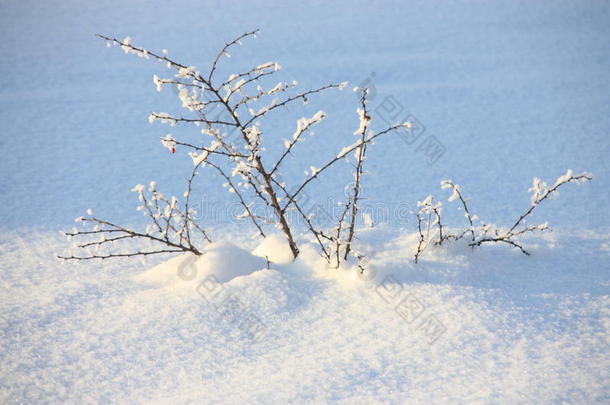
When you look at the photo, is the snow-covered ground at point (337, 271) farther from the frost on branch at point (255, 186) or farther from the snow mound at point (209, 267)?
the frost on branch at point (255, 186)

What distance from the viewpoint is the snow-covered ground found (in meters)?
1.72

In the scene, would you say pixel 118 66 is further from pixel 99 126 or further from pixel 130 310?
pixel 130 310

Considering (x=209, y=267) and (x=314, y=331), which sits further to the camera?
(x=209, y=267)

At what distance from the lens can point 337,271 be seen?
Answer: 225cm

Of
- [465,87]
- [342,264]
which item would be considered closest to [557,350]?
[342,264]

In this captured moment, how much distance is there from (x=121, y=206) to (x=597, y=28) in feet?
22.4

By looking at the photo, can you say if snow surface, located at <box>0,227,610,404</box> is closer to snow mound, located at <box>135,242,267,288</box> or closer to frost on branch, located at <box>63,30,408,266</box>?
snow mound, located at <box>135,242,267,288</box>

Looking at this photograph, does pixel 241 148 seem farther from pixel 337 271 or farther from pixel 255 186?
pixel 337 271

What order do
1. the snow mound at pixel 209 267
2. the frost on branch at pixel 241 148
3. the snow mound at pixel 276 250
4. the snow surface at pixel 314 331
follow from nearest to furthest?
the snow surface at pixel 314 331, the frost on branch at pixel 241 148, the snow mound at pixel 209 267, the snow mound at pixel 276 250

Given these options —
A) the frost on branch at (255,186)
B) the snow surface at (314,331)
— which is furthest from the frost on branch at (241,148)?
the snow surface at (314,331)

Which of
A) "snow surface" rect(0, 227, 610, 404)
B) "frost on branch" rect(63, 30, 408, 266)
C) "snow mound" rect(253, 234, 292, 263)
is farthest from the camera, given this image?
"snow mound" rect(253, 234, 292, 263)

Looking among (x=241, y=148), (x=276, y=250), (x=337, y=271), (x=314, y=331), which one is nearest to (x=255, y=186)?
(x=241, y=148)

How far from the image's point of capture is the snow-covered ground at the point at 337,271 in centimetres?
172

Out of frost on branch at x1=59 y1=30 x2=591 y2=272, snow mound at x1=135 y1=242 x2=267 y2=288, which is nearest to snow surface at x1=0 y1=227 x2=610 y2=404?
snow mound at x1=135 y1=242 x2=267 y2=288
